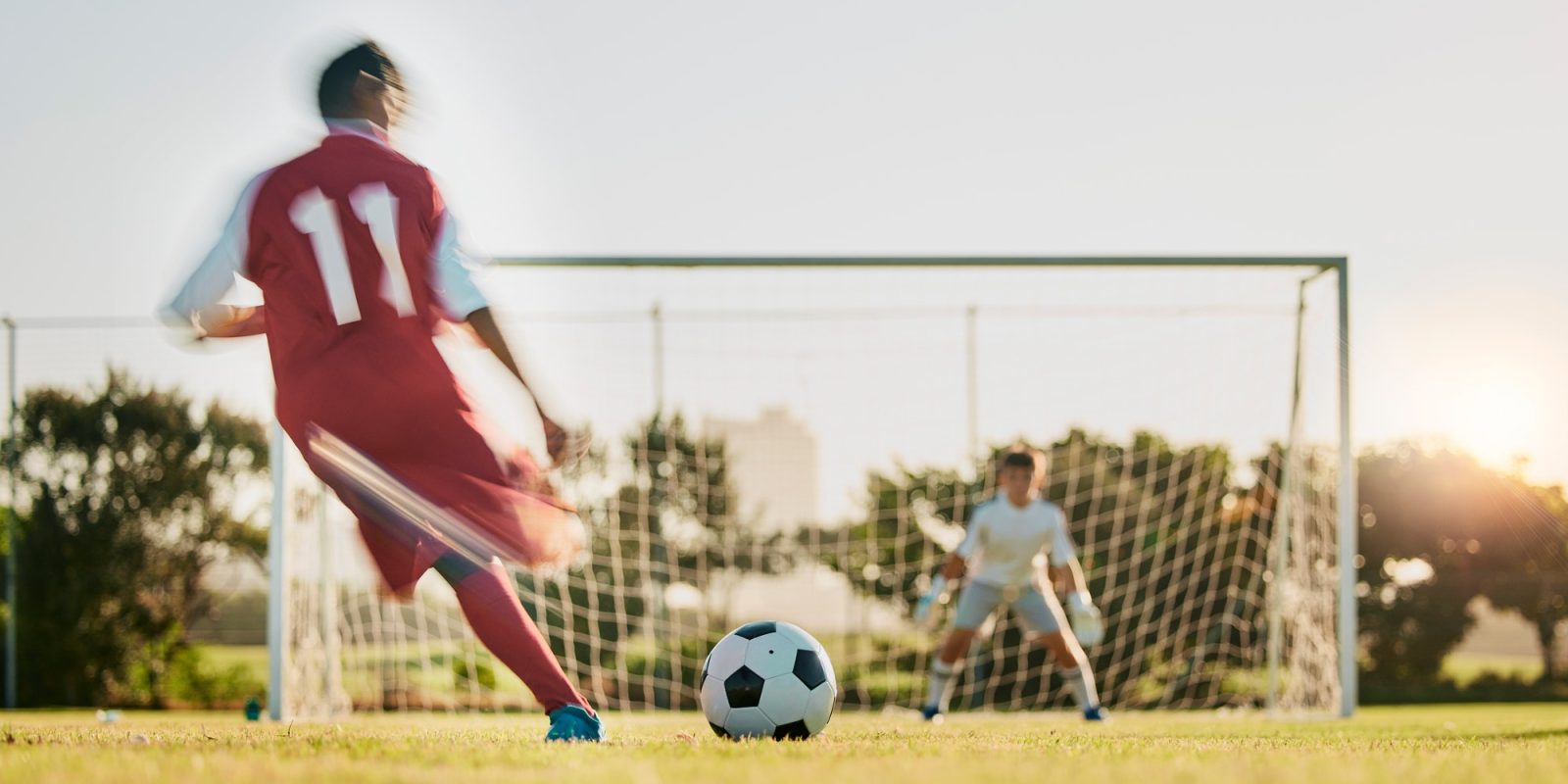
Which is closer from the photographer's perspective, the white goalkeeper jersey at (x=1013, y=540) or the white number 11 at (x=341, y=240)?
the white number 11 at (x=341, y=240)

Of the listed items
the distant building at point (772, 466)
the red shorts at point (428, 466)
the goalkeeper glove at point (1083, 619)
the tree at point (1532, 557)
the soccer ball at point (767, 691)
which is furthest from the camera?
the tree at point (1532, 557)

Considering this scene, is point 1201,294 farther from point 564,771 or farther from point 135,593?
point 135,593

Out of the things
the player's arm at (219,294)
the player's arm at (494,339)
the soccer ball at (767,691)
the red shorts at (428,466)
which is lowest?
the soccer ball at (767,691)

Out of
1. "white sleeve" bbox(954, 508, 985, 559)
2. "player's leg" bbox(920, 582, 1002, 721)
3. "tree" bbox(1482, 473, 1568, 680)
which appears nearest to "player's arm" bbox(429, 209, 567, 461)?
"white sleeve" bbox(954, 508, 985, 559)

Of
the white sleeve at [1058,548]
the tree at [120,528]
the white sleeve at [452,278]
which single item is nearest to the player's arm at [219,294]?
the white sleeve at [452,278]

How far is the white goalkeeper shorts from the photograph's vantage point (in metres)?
7.15

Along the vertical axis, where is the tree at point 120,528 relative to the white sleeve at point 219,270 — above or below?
below

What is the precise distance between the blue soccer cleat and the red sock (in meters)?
0.02

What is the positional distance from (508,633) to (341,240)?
3.00 ft

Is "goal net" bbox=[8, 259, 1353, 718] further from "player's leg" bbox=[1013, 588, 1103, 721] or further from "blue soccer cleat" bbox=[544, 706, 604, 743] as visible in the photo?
"blue soccer cleat" bbox=[544, 706, 604, 743]

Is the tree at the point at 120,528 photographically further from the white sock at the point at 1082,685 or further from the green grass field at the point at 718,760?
the green grass field at the point at 718,760

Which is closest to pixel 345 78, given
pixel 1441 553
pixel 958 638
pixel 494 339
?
pixel 494 339

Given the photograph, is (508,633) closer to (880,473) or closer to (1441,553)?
(880,473)

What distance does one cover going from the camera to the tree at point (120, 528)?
37.6 feet
